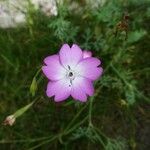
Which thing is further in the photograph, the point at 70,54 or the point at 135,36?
the point at 135,36

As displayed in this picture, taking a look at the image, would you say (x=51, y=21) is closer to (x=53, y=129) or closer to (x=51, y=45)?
(x=51, y=45)

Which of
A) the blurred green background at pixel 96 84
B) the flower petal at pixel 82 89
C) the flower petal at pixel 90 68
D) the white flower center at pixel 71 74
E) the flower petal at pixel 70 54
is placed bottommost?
the blurred green background at pixel 96 84

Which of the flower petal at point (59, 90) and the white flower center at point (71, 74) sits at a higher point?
the white flower center at point (71, 74)

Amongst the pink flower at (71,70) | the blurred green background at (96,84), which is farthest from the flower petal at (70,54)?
the blurred green background at (96,84)

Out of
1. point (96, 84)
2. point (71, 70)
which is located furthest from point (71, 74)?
point (96, 84)

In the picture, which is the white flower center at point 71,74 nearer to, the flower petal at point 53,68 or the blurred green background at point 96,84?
the flower petal at point 53,68

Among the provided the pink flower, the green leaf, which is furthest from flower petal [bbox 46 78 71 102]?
the green leaf

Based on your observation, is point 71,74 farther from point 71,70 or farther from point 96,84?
point 96,84

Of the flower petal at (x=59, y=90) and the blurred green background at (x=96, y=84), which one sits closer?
the flower petal at (x=59, y=90)
